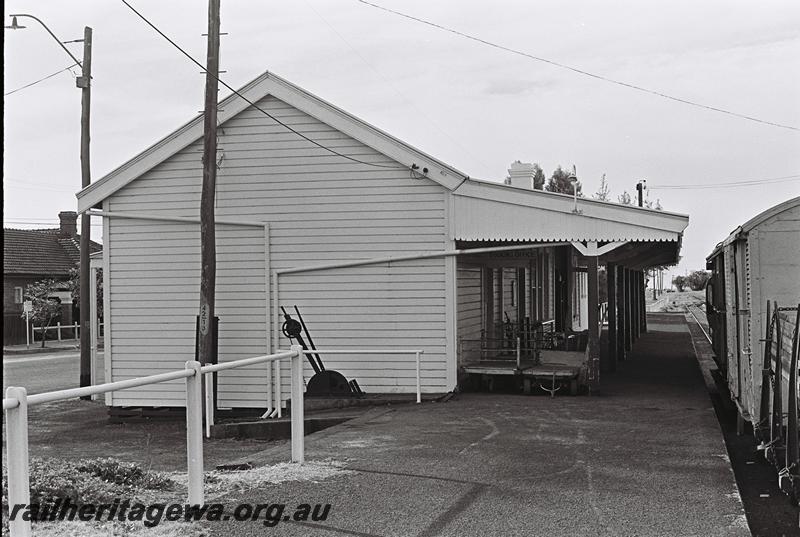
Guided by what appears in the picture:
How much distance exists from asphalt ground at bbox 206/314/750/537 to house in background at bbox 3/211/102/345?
3533 centimetres

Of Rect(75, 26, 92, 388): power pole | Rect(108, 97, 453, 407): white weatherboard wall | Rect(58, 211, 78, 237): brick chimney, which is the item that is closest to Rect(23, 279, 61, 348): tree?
Rect(58, 211, 78, 237): brick chimney

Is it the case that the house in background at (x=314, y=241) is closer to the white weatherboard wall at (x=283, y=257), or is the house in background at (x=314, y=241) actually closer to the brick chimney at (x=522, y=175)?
the white weatherboard wall at (x=283, y=257)

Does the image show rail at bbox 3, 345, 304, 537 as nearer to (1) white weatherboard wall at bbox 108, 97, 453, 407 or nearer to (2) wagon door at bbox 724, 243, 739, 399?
(2) wagon door at bbox 724, 243, 739, 399

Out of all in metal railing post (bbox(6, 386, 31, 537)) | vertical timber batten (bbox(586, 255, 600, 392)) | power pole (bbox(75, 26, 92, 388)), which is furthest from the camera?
power pole (bbox(75, 26, 92, 388))

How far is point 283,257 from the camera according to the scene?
17031 mm

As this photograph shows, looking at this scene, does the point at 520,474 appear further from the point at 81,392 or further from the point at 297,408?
the point at 81,392

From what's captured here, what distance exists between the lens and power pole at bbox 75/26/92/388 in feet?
70.1

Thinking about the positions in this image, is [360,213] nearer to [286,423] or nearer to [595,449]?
[286,423]

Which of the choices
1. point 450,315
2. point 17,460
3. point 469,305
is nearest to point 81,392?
point 17,460

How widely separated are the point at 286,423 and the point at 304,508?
7805 mm

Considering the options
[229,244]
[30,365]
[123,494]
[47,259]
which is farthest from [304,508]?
[47,259]

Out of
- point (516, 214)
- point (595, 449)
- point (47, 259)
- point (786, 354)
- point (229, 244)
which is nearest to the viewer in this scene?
point (786, 354)

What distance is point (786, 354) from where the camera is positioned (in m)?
8.50

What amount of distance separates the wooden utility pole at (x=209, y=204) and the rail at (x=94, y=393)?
7540 mm
